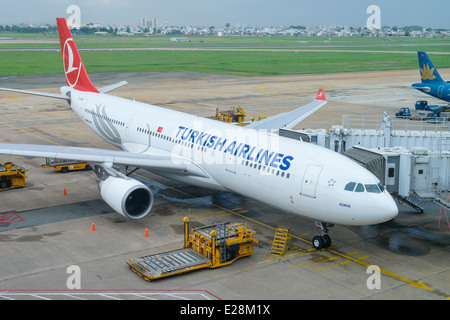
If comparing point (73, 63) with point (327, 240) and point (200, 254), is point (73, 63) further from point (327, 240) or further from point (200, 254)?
point (327, 240)

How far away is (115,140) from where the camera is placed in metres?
32.8

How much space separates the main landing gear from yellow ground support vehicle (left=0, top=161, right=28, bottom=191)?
1815 cm

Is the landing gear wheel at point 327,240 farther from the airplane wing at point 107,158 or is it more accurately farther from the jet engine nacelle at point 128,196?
the jet engine nacelle at point 128,196

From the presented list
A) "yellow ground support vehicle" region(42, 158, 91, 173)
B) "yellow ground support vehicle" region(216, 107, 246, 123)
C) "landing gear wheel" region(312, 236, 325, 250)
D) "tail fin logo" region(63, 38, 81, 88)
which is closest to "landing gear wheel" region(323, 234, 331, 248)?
"landing gear wheel" region(312, 236, 325, 250)

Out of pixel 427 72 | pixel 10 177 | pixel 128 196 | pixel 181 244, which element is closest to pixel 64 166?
pixel 10 177

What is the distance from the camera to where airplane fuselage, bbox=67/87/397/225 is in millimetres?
19734

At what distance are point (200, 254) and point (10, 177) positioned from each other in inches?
603

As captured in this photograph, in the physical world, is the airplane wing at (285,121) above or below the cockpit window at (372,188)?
above

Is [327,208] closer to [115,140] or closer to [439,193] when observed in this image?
[439,193]

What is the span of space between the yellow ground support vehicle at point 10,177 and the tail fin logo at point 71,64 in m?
10.1

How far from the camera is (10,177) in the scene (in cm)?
2984

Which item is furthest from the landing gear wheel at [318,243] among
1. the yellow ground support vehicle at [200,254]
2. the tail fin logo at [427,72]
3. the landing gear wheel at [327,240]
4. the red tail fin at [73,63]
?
the tail fin logo at [427,72]

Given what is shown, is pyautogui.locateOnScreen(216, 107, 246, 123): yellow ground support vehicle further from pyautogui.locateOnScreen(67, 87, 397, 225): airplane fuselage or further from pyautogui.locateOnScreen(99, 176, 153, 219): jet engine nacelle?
pyautogui.locateOnScreen(99, 176, 153, 219): jet engine nacelle

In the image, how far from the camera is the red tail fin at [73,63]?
3725 centimetres
